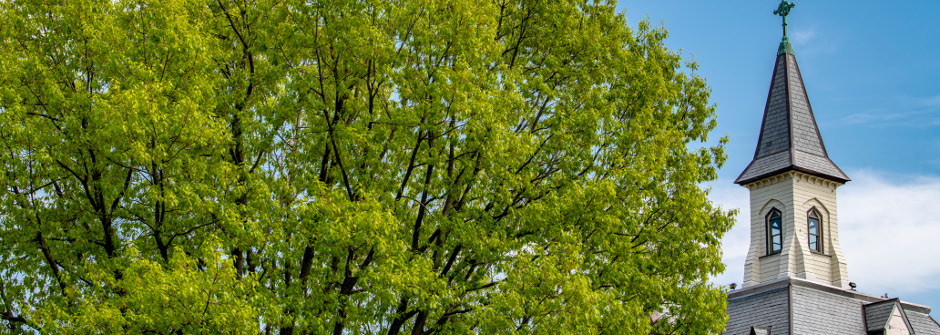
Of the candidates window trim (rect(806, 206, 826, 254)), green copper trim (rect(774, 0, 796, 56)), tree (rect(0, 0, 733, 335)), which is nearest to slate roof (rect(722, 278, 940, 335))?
window trim (rect(806, 206, 826, 254))

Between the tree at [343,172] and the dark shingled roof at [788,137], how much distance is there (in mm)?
31591

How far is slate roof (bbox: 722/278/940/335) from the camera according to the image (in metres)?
40.7

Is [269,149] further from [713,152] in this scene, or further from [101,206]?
[713,152]

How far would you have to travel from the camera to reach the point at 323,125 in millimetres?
16016

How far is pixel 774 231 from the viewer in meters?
47.0

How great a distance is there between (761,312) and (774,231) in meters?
5.89

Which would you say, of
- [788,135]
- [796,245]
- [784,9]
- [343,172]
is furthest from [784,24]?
[343,172]

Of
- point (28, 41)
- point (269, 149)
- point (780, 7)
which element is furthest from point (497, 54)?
point (780, 7)

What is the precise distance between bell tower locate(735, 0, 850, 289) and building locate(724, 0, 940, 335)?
5cm

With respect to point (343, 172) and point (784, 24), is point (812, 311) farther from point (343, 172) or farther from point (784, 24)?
point (343, 172)

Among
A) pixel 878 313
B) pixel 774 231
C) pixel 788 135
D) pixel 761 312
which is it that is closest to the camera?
pixel 878 313

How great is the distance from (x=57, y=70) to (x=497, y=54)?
7116mm

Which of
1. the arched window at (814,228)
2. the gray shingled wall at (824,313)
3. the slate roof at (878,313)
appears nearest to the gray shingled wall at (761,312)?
the gray shingled wall at (824,313)

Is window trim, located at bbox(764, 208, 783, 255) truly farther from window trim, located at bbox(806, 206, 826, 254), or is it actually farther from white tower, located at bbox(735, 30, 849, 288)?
window trim, located at bbox(806, 206, 826, 254)
